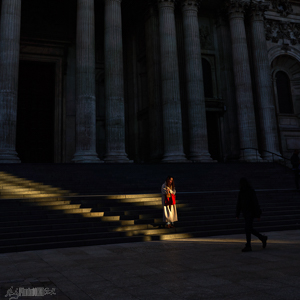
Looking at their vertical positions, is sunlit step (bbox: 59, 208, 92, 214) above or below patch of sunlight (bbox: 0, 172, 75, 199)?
below

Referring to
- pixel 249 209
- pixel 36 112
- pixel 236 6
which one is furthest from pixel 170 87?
pixel 249 209

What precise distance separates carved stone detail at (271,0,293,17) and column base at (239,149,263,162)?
14.3m

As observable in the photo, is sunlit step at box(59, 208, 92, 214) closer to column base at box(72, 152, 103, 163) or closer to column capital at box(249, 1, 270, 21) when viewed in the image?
column base at box(72, 152, 103, 163)

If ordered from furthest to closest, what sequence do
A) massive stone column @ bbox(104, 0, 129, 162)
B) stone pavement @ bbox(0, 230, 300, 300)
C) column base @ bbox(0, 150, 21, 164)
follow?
massive stone column @ bbox(104, 0, 129, 162)
column base @ bbox(0, 150, 21, 164)
stone pavement @ bbox(0, 230, 300, 300)

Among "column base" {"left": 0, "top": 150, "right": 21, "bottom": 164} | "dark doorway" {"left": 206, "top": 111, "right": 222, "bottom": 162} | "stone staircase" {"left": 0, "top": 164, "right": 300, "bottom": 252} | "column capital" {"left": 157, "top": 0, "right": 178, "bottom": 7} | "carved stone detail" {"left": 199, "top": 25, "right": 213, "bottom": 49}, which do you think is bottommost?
"stone staircase" {"left": 0, "top": 164, "right": 300, "bottom": 252}

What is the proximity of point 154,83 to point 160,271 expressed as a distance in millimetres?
20845

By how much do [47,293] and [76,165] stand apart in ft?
44.4

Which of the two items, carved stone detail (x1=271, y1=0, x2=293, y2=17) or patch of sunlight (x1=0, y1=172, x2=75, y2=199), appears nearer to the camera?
patch of sunlight (x1=0, y1=172, x2=75, y2=199)

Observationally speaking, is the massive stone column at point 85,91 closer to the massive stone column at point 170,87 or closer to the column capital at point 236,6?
the massive stone column at point 170,87

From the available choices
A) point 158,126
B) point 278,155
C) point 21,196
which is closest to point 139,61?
point 158,126

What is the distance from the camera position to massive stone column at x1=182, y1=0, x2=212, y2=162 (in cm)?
2352

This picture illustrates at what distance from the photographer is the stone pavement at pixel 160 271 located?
4719 millimetres

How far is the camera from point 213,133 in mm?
27688

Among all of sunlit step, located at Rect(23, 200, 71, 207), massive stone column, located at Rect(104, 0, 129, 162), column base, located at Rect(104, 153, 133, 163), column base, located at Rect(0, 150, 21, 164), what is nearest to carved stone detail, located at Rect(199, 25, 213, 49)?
massive stone column, located at Rect(104, 0, 129, 162)
